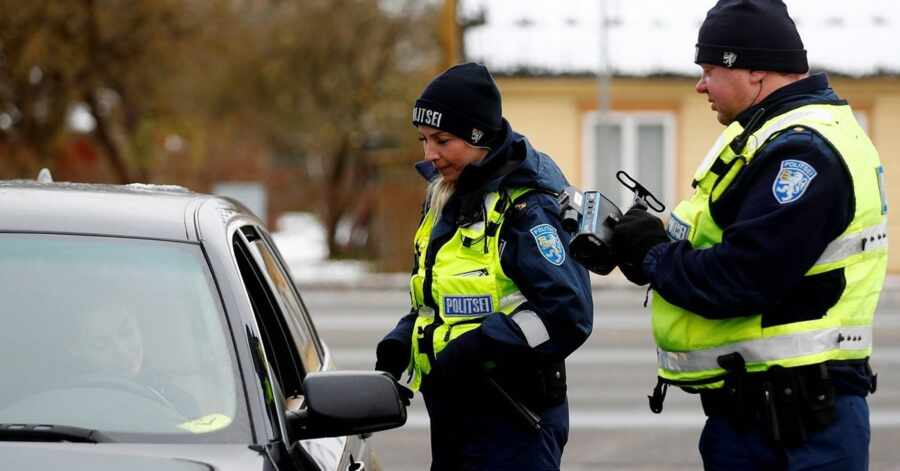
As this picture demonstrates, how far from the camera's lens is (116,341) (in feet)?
10.4

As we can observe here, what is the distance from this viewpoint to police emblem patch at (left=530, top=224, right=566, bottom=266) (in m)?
3.77

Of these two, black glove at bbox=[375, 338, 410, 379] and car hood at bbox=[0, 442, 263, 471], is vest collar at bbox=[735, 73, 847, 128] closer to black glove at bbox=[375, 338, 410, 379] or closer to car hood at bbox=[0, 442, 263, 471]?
black glove at bbox=[375, 338, 410, 379]

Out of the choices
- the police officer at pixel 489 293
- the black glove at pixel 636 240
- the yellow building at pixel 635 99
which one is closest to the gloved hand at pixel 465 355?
the police officer at pixel 489 293

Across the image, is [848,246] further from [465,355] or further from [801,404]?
[465,355]

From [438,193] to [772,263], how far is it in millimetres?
1103

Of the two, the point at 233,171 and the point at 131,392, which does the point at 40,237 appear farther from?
the point at 233,171

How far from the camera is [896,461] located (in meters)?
7.72

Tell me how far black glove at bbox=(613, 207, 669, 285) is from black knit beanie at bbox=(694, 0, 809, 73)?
429mm

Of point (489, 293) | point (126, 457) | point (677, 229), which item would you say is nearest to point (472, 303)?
point (489, 293)

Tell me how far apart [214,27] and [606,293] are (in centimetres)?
1108

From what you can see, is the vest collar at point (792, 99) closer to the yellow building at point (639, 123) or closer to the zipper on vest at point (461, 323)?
the zipper on vest at point (461, 323)

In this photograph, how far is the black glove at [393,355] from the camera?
13.5ft

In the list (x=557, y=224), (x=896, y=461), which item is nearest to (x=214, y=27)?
(x=896, y=461)

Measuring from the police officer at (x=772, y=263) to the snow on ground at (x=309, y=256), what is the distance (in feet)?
27.5
